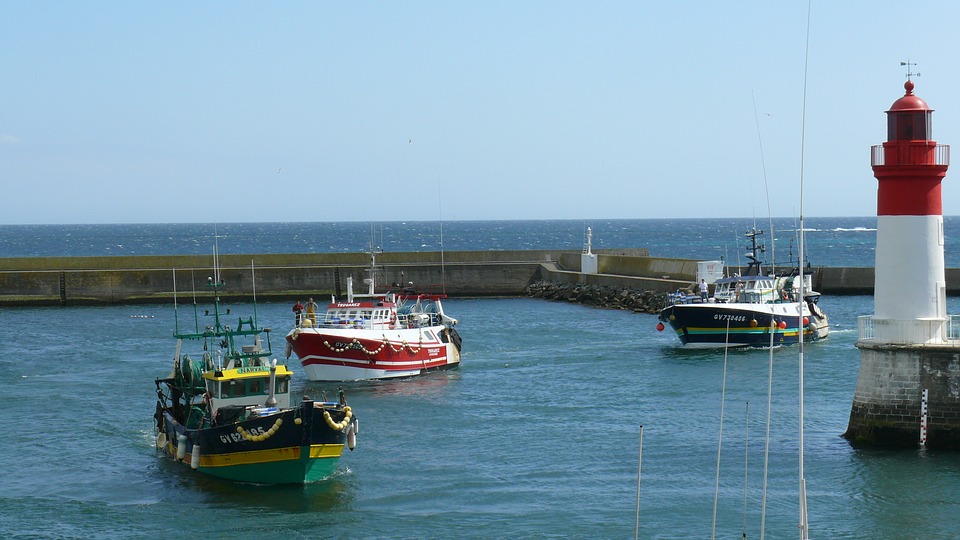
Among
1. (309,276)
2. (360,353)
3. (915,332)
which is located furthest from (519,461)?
(309,276)

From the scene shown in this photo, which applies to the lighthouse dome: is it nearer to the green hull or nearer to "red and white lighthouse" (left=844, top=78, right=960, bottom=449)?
"red and white lighthouse" (left=844, top=78, right=960, bottom=449)

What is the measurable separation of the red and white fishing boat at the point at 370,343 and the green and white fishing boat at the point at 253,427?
8897 millimetres

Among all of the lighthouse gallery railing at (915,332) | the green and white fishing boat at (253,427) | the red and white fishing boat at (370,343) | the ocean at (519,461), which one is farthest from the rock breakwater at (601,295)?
the green and white fishing boat at (253,427)

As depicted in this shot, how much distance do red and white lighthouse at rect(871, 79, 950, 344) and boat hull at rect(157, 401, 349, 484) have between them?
1022 cm

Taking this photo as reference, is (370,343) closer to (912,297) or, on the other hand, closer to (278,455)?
(278,455)

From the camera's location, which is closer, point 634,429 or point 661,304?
point 634,429

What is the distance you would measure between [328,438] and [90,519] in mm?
4277

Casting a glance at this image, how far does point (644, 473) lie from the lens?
2272 centimetres

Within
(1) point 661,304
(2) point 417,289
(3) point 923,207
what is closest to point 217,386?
(3) point 923,207

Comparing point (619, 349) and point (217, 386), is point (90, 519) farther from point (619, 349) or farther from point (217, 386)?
point (619, 349)

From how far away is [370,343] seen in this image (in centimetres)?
3509

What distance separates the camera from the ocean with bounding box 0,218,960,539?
782 inches

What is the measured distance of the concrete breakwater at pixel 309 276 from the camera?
205 feet

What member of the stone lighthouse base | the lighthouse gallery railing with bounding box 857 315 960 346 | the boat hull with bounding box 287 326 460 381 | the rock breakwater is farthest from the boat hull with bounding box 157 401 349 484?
the rock breakwater
